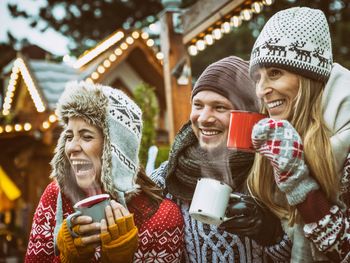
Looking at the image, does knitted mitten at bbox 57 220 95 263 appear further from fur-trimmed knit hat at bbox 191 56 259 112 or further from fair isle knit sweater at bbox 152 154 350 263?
fur-trimmed knit hat at bbox 191 56 259 112

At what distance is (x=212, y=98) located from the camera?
9.32ft

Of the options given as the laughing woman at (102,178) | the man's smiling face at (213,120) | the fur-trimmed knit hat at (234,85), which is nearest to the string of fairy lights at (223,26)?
the fur-trimmed knit hat at (234,85)

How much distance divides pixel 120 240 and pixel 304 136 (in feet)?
2.84

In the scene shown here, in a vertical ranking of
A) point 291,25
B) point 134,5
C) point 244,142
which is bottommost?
point 244,142

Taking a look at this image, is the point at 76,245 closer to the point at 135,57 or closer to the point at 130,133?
the point at 130,133

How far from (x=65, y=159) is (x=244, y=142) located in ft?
3.25

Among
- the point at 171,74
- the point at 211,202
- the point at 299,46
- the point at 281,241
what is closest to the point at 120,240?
the point at 211,202

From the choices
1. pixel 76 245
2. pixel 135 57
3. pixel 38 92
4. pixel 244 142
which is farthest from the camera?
pixel 135 57

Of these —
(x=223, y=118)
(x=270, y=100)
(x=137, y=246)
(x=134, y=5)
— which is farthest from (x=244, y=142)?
(x=134, y=5)

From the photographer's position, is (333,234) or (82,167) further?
(82,167)

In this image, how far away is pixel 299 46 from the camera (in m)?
2.41

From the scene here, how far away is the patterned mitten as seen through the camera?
223 centimetres

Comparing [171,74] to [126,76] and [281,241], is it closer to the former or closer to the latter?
[281,241]

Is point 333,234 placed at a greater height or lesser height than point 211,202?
lesser
